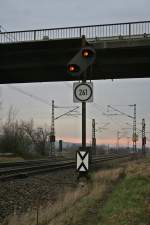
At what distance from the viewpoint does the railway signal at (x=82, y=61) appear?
12.6 metres

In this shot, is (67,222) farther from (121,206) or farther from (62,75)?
(62,75)

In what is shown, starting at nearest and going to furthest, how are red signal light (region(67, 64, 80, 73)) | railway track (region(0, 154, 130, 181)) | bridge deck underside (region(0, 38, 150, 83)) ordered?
red signal light (region(67, 64, 80, 73))
railway track (region(0, 154, 130, 181))
bridge deck underside (region(0, 38, 150, 83))

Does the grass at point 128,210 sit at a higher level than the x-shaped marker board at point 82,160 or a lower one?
lower

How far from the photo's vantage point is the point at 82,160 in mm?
13031

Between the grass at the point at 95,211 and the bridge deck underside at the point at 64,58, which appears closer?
the grass at the point at 95,211

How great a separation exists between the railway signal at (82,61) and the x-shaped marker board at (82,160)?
235 centimetres

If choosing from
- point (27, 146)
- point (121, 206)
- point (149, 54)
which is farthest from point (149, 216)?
point (27, 146)

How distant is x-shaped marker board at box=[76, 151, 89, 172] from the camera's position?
42.7 ft

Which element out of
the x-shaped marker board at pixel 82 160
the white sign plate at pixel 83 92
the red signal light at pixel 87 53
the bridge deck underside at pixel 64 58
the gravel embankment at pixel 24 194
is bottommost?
the gravel embankment at pixel 24 194

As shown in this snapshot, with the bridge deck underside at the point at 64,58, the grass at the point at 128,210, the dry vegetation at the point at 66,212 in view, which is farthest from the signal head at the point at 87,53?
the bridge deck underside at the point at 64,58

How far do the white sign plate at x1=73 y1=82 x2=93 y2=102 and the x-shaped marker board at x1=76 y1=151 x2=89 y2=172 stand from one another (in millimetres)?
1559

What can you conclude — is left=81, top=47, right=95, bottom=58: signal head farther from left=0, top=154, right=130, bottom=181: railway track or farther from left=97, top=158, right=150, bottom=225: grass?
left=0, top=154, right=130, bottom=181: railway track

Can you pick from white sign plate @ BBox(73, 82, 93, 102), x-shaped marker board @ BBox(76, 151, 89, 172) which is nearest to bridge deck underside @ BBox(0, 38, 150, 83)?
white sign plate @ BBox(73, 82, 93, 102)

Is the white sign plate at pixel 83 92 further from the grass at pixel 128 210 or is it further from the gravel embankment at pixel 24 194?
the gravel embankment at pixel 24 194
